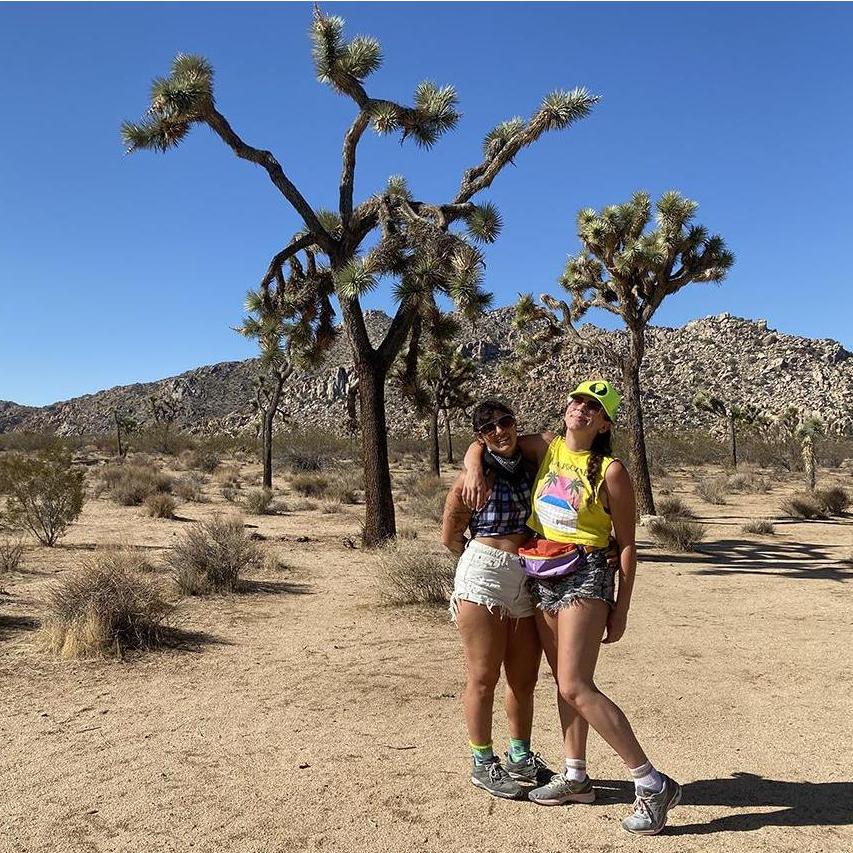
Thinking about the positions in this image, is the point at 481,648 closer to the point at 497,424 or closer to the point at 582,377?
the point at 497,424

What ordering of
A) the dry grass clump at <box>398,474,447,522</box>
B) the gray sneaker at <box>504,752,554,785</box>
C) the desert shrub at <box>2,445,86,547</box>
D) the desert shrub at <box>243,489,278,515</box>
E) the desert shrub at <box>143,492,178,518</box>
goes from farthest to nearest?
the desert shrub at <box>243,489,278,515</box> → the dry grass clump at <box>398,474,447,522</box> → the desert shrub at <box>143,492,178,518</box> → the desert shrub at <box>2,445,86,547</box> → the gray sneaker at <box>504,752,554,785</box>

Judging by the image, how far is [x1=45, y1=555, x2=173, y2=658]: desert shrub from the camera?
243 inches

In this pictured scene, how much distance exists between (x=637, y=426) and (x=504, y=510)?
1381cm

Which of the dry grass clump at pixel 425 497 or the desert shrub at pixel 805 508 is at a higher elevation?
the dry grass clump at pixel 425 497

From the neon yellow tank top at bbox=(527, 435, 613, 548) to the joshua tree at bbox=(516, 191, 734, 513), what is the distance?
43.0 feet

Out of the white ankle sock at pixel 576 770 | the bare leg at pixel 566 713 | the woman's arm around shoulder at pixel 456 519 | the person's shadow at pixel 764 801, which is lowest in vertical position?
the person's shadow at pixel 764 801

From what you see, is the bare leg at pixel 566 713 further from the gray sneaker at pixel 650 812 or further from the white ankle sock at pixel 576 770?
the gray sneaker at pixel 650 812

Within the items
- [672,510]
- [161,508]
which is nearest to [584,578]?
[161,508]

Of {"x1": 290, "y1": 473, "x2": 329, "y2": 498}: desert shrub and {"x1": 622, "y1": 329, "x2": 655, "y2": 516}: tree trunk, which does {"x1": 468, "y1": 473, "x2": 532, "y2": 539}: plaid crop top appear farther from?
{"x1": 290, "y1": 473, "x2": 329, "y2": 498}: desert shrub

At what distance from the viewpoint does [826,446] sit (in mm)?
42969

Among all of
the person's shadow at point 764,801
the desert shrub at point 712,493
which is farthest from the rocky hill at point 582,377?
the person's shadow at point 764,801

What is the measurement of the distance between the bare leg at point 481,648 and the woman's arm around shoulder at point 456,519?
324 mm

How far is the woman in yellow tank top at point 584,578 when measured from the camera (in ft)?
10.8

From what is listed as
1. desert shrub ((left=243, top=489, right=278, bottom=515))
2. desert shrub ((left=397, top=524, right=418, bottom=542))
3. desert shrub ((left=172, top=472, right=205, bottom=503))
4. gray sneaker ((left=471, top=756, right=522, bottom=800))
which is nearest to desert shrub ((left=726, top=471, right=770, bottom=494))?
desert shrub ((left=397, top=524, right=418, bottom=542))
